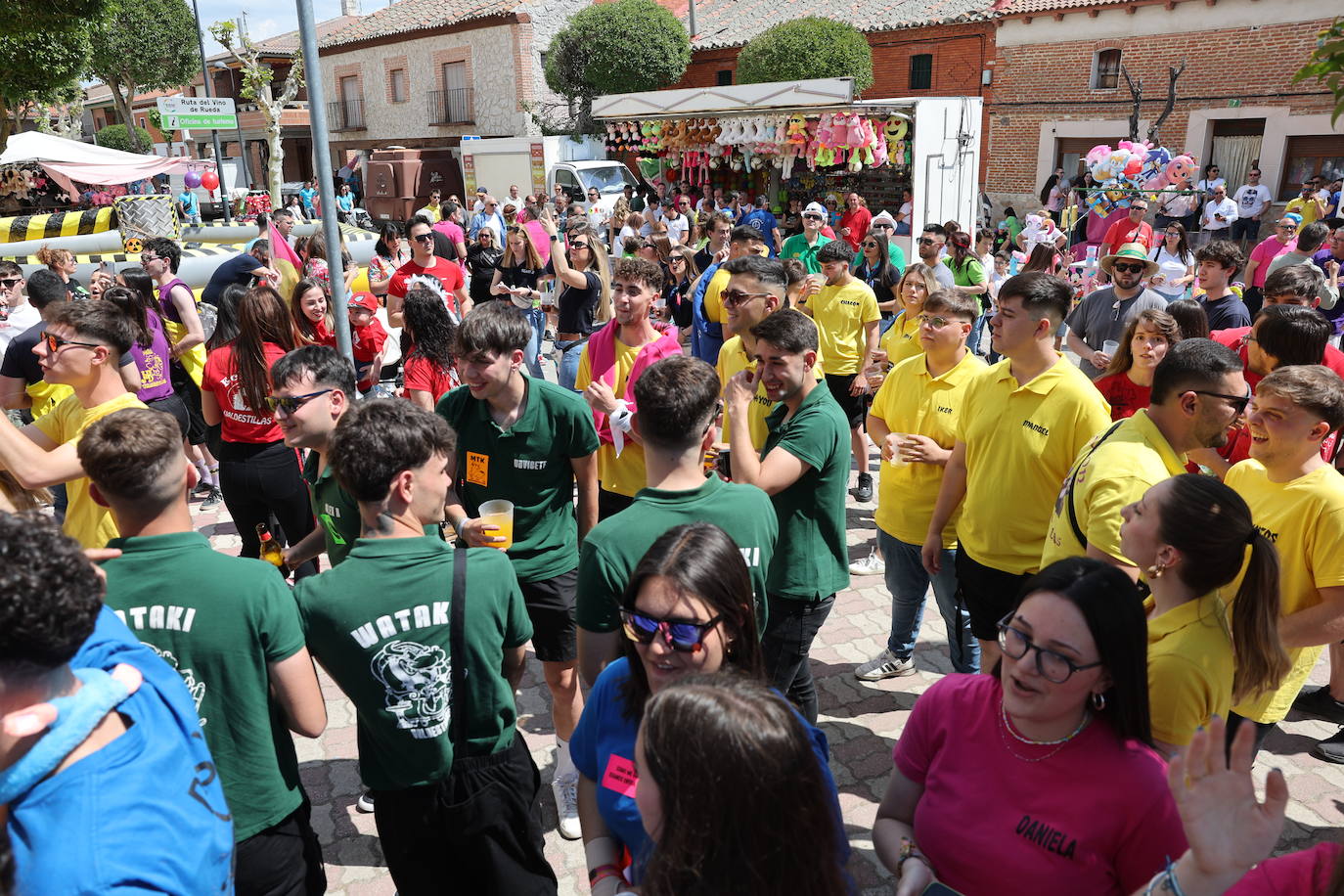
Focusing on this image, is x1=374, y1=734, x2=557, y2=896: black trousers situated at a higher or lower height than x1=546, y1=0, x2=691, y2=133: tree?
lower

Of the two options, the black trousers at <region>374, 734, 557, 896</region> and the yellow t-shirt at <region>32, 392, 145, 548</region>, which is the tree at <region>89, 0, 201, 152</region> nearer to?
the yellow t-shirt at <region>32, 392, 145, 548</region>

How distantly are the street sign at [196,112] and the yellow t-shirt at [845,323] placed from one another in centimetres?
1303

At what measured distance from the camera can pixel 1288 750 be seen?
396cm

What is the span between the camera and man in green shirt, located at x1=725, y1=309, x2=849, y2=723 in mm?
3180

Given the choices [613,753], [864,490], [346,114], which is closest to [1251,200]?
[864,490]

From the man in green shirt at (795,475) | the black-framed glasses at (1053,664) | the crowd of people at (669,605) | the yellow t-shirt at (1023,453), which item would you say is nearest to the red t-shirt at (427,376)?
the crowd of people at (669,605)

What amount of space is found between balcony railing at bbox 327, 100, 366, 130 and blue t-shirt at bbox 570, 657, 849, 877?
136 ft

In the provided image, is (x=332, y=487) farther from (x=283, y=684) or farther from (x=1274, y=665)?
(x=1274, y=665)

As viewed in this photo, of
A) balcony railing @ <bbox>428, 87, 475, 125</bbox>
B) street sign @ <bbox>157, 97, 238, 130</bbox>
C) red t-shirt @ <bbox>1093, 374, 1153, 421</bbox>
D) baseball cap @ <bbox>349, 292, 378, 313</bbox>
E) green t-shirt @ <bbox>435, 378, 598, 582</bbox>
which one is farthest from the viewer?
balcony railing @ <bbox>428, 87, 475, 125</bbox>

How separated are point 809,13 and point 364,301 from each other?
25595 millimetres

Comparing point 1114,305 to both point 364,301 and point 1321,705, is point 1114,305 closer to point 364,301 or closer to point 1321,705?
point 1321,705

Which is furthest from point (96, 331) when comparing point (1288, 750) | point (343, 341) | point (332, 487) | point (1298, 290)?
point (1298, 290)

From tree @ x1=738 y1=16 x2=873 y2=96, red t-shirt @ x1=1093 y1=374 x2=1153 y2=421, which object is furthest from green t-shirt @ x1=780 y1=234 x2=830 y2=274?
tree @ x1=738 y1=16 x2=873 y2=96

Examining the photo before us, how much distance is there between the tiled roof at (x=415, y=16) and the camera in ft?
104
